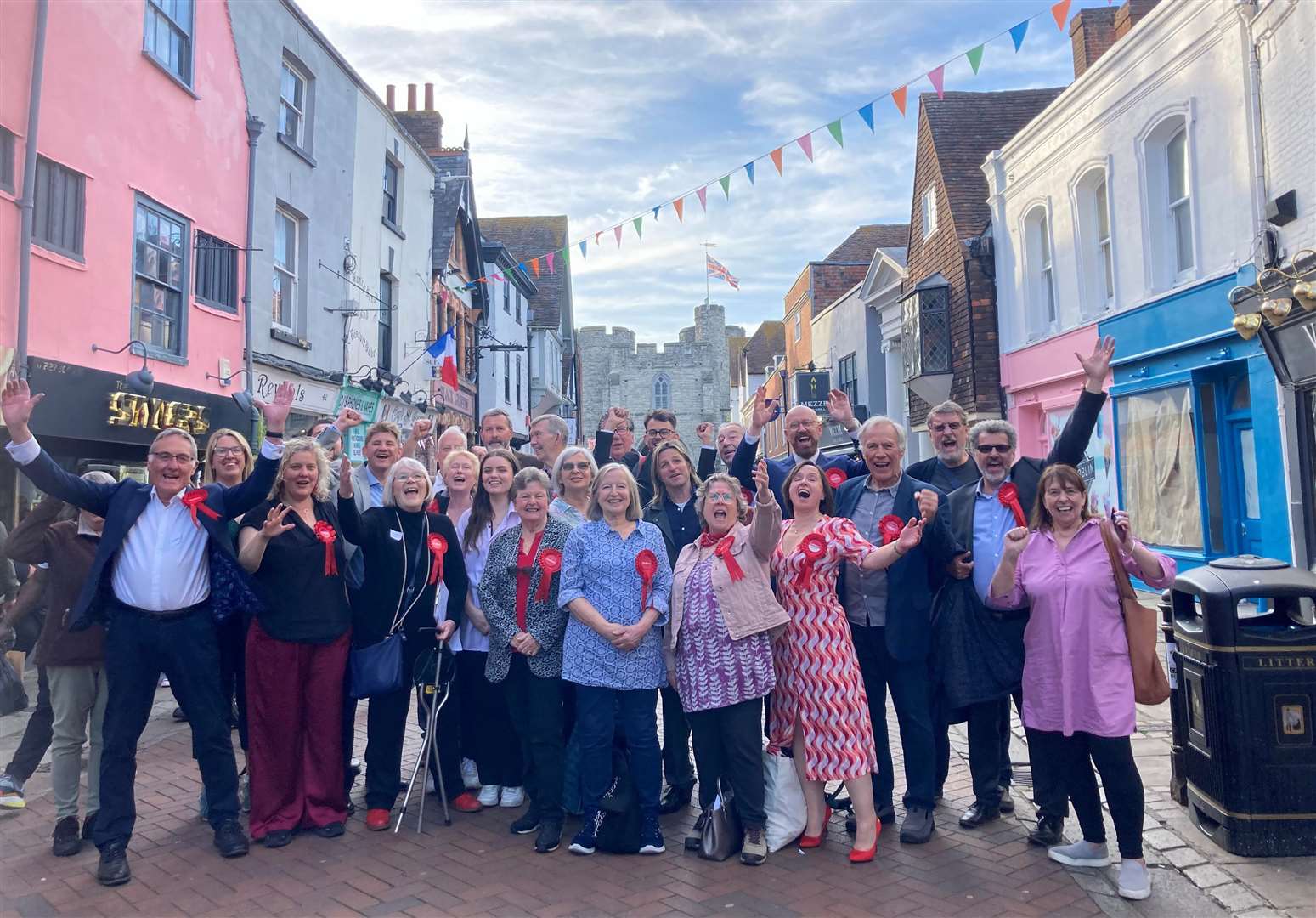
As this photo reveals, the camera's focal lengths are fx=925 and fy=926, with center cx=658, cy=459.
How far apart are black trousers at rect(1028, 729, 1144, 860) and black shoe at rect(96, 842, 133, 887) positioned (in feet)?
13.6

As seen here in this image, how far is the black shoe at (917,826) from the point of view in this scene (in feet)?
14.6

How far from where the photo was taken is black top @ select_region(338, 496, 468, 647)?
4855 millimetres

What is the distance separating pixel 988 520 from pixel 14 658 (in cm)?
822

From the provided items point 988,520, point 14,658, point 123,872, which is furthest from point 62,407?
point 988,520

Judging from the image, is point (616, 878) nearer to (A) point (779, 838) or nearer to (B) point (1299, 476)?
(A) point (779, 838)

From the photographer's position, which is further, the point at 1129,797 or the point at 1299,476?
the point at 1299,476

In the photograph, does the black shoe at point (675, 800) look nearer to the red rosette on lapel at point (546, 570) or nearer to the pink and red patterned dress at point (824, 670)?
the pink and red patterned dress at point (824, 670)

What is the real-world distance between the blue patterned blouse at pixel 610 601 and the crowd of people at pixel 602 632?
1 cm

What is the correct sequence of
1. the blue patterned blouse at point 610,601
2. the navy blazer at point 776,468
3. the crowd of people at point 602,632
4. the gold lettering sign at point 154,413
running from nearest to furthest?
the crowd of people at point 602,632, the blue patterned blouse at point 610,601, the navy blazer at point 776,468, the gold lettering sign at point 154,413

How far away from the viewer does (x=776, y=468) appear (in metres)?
5.56

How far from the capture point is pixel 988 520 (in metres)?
4.58

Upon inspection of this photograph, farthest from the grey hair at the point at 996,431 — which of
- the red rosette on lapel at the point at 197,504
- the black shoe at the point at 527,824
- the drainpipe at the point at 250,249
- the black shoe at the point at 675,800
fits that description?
the drainpipe at the point at 250,249

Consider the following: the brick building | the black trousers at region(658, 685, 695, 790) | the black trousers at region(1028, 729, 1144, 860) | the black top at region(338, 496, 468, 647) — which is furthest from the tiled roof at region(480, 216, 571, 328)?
the black trousers at region(1028, 729, 1144, 860)

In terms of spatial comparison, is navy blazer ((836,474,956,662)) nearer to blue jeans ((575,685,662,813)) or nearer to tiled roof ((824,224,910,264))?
blue jeans ((575,685,662,813))
